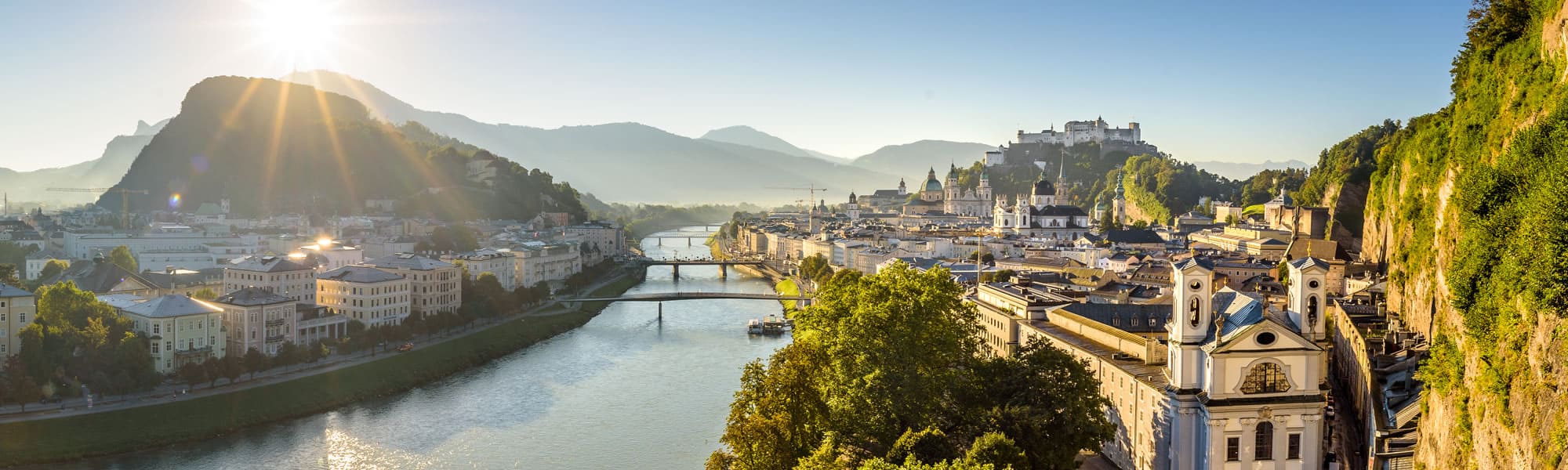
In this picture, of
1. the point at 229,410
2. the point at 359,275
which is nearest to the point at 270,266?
the point at 359,275

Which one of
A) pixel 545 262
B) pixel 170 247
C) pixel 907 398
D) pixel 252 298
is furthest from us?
pixel 545 262

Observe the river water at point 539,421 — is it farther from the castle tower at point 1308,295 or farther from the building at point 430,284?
the castle tower at point 1308,295

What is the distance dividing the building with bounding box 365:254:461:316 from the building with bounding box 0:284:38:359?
12.5 m

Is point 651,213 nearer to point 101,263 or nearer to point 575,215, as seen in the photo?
point 575,215

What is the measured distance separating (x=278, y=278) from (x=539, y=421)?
17.1 m

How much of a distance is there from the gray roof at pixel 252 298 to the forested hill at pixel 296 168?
166 ft

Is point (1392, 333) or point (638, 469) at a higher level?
point (1392, 333)

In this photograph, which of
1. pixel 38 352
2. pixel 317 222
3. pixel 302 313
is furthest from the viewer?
pixel 317 222

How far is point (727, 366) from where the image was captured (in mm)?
36031

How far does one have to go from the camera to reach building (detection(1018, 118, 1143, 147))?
10361 centimetres

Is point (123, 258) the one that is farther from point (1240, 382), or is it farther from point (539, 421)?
point (1240, 382)

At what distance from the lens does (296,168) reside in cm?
9088

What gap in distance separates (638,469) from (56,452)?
11447mm

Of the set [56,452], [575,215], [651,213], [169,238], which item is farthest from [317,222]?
[651,213]
